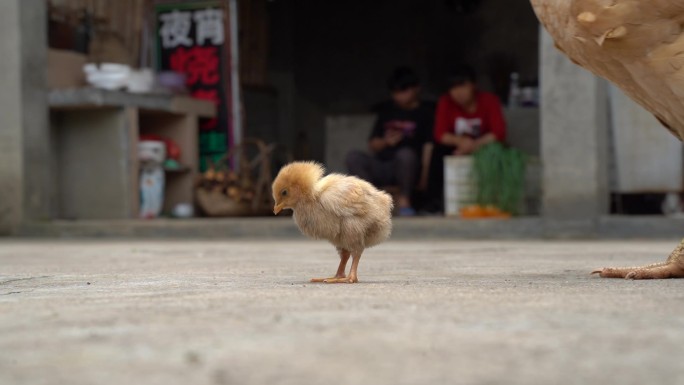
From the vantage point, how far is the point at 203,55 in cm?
1107

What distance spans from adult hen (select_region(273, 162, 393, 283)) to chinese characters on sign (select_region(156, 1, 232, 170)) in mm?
7610

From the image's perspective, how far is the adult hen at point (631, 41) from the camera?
3053mm

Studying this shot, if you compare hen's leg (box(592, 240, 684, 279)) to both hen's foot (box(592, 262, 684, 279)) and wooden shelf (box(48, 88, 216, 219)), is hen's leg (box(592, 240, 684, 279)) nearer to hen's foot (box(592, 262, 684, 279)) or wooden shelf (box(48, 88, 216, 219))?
hen's foot (box(592, 262, 684, 279))

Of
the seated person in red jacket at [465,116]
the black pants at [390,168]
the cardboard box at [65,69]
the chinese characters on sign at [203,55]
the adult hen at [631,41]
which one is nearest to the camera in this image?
the adult hen at [631,41]

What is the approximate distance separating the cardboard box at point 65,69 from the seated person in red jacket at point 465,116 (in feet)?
12.6

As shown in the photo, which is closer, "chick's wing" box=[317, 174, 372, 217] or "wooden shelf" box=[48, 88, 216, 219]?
"chick's wing" box=[317, 174, 372, 217]

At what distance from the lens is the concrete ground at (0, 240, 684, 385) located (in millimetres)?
1697

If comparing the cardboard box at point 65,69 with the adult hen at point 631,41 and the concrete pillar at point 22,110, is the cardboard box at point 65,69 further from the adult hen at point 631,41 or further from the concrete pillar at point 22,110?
the adult hen at point 631,41

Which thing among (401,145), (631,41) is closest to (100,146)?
(401,145)

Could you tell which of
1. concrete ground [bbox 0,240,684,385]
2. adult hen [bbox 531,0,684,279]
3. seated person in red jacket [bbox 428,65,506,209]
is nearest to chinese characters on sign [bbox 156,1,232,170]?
seated person in red jacket [bbox 428,65,506,209]

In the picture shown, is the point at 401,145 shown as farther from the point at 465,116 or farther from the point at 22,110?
the point at 22,110

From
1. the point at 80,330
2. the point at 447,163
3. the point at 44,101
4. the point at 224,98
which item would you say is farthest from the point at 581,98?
the point at 80,330

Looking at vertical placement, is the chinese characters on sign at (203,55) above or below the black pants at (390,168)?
above

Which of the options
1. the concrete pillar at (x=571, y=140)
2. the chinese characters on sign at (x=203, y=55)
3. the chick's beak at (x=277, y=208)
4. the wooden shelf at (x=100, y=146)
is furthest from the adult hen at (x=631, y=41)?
the chinese characters on sign at (x=203, y=55)
